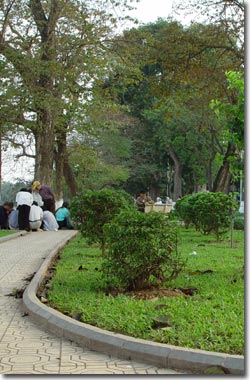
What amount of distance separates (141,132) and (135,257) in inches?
1327

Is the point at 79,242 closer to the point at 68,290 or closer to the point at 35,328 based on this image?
the point at 68,290

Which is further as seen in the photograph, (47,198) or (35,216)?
(47,198)

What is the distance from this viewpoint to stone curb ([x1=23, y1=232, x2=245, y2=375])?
4199 mm

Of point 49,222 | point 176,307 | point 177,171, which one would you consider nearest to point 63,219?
point 49,222

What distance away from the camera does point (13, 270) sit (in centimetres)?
987

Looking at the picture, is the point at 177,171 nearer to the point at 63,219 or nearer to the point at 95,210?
the point at 63,219

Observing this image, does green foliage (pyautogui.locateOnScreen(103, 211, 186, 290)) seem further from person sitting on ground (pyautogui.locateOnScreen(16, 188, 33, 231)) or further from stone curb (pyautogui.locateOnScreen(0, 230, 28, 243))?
person sitting on ground (pyautogui.locateOnScreen(16, 188, 33, 231))

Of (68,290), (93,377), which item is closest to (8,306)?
(68,290)

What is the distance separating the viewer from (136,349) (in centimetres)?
457

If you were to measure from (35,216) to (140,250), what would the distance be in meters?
13.1

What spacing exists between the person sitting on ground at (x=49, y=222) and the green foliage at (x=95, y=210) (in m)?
8.67

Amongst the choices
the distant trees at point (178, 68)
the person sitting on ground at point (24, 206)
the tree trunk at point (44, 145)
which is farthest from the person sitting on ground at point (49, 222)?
the distant trees at point (178, 68)

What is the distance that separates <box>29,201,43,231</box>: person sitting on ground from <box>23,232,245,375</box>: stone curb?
13520 millimetres

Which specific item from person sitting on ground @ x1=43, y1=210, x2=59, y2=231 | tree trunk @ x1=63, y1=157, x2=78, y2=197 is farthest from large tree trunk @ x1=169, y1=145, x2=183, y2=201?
person sitting on ground @ x1=43, y1=210, x2=59, y2=231
